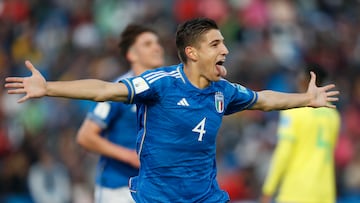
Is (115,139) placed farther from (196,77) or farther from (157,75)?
(157,75)

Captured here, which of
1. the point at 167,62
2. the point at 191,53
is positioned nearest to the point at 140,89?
the point at 191,53

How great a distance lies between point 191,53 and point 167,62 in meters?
8.96

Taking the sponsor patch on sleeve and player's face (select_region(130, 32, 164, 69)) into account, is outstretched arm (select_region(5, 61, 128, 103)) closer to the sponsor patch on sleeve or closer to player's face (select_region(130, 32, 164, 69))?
the sponsor patch on sleeve

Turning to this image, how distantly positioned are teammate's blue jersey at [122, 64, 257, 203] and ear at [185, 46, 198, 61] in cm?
12

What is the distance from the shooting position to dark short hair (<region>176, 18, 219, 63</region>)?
7.73 m

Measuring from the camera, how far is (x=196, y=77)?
772 centimetres

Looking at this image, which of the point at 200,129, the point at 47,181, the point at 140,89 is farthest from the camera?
the point at 47,181

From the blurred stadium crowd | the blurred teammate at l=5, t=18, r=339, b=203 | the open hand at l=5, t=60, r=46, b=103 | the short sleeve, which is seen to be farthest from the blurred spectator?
the open hand at l=5, t=60, r=46, b=103

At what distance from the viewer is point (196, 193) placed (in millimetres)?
7633

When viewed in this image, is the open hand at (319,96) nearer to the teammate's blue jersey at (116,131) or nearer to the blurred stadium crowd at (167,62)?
the teammate's blue jersey at (116,131)

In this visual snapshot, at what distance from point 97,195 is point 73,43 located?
27.1 feet

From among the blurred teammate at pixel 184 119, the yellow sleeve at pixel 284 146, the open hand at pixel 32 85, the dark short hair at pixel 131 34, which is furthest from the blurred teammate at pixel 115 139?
the open hand at pixel 32 85

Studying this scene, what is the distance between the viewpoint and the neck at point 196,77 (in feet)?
25.3

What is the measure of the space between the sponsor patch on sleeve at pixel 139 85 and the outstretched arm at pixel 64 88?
0.28ft
